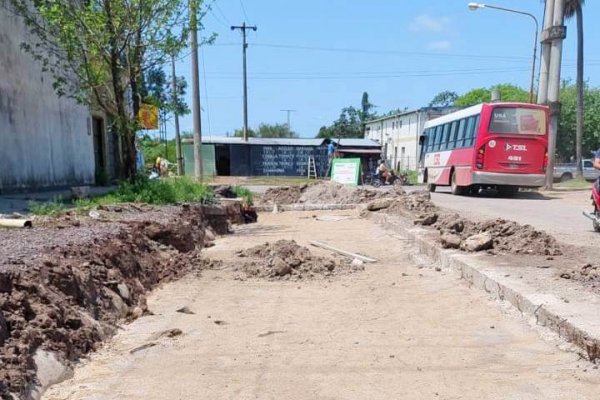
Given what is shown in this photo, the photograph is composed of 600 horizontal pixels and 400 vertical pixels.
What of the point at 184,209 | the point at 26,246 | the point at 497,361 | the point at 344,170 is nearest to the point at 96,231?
the point at 26,246

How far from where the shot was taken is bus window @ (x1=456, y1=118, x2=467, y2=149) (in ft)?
67.3

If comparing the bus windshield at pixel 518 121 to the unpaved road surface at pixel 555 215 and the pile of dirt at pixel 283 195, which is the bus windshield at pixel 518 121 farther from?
the pile of dirt at pixel 283 195

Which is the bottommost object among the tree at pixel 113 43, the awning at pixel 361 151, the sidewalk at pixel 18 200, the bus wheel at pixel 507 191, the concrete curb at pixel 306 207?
the concrete curb at pixel 306 207

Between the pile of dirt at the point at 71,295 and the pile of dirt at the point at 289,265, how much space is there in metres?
1.03

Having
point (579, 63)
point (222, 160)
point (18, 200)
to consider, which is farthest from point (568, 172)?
point (18, 200)

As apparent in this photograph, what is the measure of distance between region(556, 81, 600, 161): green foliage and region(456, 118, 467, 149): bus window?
3306cm

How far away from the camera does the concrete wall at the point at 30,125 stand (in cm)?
1279

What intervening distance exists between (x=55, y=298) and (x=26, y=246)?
4.96 ft

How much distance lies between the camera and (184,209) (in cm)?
1157

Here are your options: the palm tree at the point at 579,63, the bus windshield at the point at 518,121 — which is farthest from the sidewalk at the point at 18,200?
the palm tree at the point at 579,63

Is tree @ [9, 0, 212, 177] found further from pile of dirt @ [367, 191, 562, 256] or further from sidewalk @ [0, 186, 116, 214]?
pile of dirt @ [367, 191, 562, 256]

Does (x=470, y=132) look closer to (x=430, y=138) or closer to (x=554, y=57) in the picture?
(x=554, y=57)

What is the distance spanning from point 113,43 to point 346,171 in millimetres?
17779

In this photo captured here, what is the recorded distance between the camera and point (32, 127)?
46.5ft
